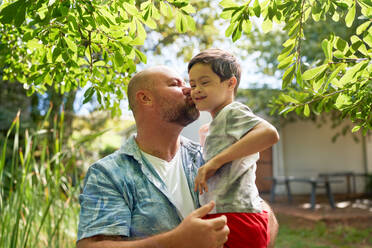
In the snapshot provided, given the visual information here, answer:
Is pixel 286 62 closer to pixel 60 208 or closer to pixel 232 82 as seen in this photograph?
pixel 232 82

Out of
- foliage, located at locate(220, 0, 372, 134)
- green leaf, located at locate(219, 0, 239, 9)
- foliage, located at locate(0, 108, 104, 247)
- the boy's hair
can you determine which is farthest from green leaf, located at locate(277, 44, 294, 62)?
foliage, located at locate(0, 108, 104, 247)

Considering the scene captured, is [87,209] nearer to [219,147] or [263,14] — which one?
[219,147]

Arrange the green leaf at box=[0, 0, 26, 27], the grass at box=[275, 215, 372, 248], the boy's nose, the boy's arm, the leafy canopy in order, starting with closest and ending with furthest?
the green leaf at box=[0, 0, 26, 27] < the leafy canopy < the boy's arm < the boy's nose < the grass at box=[275, 215, 372, 248]

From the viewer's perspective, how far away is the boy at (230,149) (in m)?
1.40

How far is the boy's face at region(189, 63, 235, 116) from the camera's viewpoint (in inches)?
58.7

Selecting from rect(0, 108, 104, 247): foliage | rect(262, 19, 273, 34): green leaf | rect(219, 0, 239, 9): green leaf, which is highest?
rect(219, 0, 239, 9): green leaf

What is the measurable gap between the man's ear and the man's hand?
721mm

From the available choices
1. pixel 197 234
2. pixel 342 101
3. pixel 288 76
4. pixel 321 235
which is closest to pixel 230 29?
pixel 288 76

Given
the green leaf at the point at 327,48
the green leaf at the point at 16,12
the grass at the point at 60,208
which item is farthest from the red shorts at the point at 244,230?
the grass at the point at 60,208

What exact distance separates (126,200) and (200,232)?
44cm

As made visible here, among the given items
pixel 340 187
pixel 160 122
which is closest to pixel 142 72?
pixel 160 122

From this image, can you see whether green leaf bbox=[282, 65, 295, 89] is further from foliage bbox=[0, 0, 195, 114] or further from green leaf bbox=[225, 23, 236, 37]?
foliage bbox=[0, 0, 195, 114]

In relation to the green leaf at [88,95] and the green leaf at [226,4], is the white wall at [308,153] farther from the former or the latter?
the green leaf at [226,4]

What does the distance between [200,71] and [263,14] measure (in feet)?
1.20
